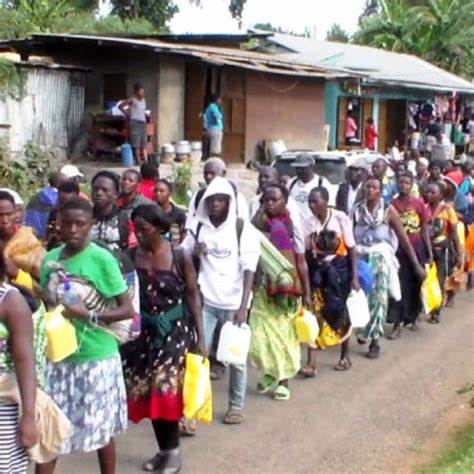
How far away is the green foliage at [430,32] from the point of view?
1318 inches

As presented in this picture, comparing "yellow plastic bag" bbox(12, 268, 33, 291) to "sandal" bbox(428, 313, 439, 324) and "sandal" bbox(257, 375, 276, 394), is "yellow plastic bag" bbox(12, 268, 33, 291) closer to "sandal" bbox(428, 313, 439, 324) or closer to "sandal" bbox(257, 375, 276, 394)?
"sandal" bbox(257, 375, 276, 394)

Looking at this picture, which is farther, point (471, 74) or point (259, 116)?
point (471, 74)

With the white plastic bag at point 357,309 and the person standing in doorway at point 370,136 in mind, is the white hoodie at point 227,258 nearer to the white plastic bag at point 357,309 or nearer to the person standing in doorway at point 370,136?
the white plastic bag at point 357,309

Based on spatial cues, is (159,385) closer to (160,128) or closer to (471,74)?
(160,128)

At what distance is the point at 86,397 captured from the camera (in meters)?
4.56

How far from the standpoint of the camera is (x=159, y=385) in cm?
526

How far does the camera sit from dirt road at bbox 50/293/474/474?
5.79 meters

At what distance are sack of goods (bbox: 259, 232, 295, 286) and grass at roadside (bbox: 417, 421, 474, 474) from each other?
159 cm

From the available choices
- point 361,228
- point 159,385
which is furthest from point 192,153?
point 159,385

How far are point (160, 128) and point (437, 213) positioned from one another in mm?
10165

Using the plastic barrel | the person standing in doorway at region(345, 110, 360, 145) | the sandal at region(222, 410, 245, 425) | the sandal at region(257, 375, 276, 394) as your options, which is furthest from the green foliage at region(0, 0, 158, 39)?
the sandal at region(222, 410, 245, 425)

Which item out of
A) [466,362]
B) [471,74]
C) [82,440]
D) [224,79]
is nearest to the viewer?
[82,440]

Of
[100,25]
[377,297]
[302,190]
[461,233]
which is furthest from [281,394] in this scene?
[100,25]

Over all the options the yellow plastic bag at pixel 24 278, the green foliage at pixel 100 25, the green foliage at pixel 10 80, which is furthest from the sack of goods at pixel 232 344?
the green foliage at pixel 100 25
